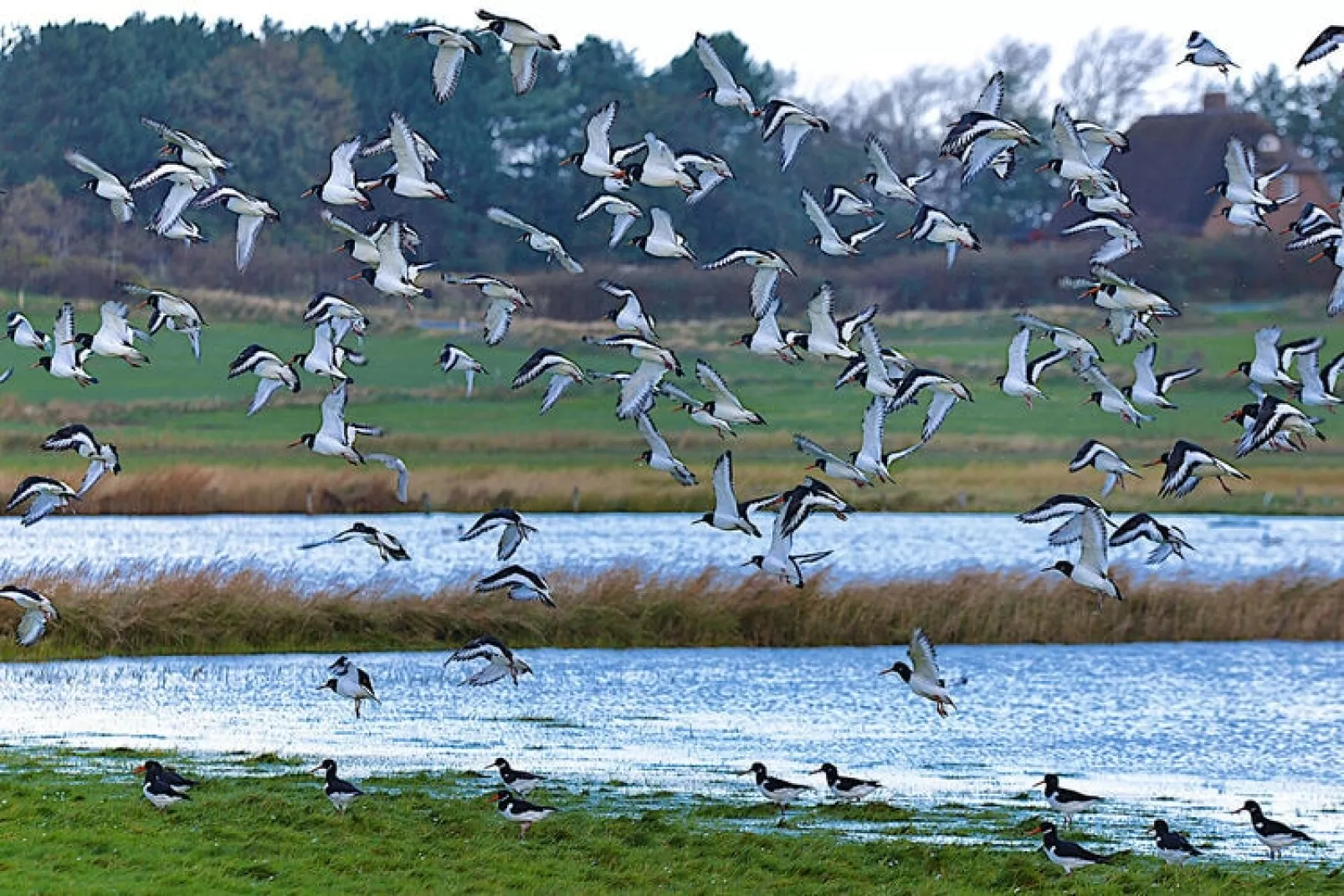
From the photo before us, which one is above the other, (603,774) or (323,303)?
(323,303)

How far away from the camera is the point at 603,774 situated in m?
20.7

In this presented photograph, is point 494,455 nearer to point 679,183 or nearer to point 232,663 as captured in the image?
point 232,663

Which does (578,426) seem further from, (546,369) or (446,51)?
(446,51)

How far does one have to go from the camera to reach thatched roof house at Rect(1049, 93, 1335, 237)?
75.8m

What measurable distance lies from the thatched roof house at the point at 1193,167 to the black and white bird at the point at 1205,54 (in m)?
53.3

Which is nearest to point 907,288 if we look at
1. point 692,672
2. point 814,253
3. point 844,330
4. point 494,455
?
point 814,253

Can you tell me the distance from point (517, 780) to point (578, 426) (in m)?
49.9

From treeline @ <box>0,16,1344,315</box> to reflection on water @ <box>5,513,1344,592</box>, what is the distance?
17413 mm

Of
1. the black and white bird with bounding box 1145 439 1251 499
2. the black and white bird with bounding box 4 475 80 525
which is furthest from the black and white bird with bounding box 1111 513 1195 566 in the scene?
the black and white bird with bounding box 4 475 80 525

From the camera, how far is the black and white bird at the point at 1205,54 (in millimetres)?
19406

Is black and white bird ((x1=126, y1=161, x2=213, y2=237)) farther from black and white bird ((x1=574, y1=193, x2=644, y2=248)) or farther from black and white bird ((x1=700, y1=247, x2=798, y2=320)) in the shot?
black and white bird ((x1=700, y1=247, x2=798, y2=320))

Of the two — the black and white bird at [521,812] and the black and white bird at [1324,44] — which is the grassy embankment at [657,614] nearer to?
the black and white bird at [521,812]

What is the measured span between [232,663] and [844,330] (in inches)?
424

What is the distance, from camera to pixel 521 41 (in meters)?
19.6
